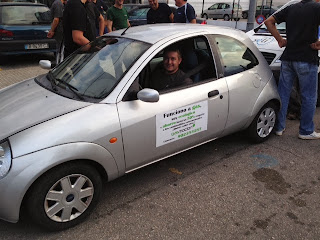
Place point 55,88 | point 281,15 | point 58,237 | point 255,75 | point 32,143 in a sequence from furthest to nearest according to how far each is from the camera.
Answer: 1. point 281,15
2. point 255,75
3. point 55,88
4. point 58,237
5. point 32,143

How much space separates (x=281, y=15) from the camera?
406cm

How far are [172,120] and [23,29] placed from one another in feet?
21.6

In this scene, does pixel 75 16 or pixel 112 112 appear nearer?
pixel 112 112

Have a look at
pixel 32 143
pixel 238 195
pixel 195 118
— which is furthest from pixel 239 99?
pixel 32 143

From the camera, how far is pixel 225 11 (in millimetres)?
31109

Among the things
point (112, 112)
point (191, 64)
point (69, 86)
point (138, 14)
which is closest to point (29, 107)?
point (69, 86)

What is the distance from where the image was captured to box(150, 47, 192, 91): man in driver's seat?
10.3 feet

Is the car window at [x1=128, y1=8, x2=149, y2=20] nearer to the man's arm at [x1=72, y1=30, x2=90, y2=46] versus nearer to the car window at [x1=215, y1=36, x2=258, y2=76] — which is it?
the man's arm at [x1=72, y1=30, x2=90, y2=46]

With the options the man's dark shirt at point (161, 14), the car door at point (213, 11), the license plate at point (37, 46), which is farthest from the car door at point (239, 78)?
the car door at point (213, 11)

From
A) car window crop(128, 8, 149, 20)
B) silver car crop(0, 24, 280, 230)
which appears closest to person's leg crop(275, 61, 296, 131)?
silver car crop(0, 24, 280, 230)

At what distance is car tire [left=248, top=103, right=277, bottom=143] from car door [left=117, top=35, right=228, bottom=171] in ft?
2.12

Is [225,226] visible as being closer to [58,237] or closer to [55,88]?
[58,237]

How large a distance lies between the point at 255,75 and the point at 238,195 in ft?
4.81

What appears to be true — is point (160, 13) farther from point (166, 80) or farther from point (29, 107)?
point (29, 107)
